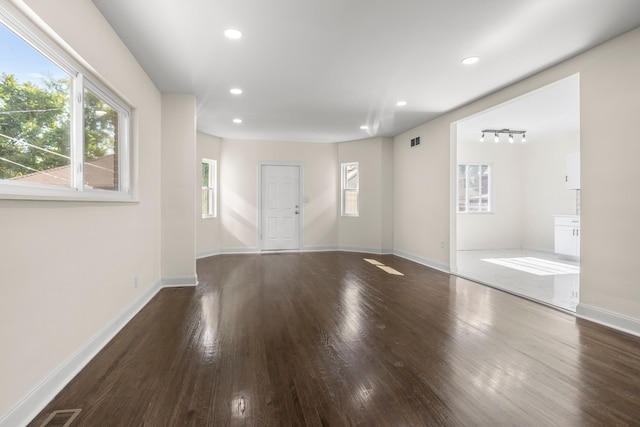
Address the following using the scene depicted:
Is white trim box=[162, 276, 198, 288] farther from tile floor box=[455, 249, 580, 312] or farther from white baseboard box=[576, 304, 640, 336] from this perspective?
white baseboard box=[576, 304, 640, 336]

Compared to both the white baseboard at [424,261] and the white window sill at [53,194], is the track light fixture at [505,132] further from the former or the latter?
the white window sill at [53,194]

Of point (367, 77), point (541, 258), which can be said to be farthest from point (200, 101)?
point (541, 258)

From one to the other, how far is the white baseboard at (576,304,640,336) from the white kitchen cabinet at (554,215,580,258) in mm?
4109

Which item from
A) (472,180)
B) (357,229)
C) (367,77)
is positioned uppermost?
(367,77)

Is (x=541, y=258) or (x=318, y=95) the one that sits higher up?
(x=318, y=95)

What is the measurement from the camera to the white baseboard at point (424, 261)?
5568mm

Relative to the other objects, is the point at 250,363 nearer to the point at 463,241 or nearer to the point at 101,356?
the point at 101,356

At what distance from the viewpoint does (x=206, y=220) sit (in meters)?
7.05

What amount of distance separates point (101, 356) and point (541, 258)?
7720 millimetres

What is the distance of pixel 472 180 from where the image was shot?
834 centimetres

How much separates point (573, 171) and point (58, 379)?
334 inches

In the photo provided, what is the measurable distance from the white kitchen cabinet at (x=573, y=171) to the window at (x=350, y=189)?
4478 millimetres

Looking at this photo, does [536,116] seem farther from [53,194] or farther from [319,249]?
[53,194]

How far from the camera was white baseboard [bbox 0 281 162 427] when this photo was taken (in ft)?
5.39
